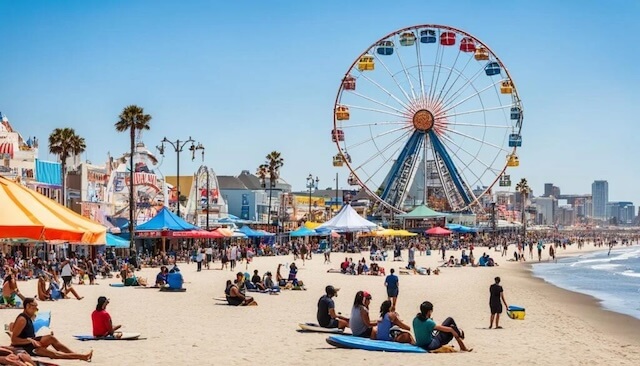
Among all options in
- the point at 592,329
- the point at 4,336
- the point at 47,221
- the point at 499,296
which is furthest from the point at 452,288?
the point at 47,221

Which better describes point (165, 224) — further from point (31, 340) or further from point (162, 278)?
point (31, 340)

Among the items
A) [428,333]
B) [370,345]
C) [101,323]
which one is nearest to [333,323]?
[370,345]

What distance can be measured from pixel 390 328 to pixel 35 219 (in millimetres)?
7724

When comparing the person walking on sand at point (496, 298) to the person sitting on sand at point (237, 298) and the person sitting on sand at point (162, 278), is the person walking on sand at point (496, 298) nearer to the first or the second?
the person sitting on sand at point (237, 298)

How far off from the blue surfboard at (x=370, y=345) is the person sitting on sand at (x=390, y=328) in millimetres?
168

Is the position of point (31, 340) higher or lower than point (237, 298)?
higher

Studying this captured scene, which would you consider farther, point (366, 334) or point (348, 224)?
point (348, 224)

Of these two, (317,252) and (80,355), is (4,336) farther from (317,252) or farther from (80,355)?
(317,252)

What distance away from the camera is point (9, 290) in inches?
781

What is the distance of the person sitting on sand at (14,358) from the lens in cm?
1106

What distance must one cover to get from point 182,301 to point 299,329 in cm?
807

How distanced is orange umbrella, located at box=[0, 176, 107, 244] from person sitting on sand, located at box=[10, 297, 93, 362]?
8.97ft

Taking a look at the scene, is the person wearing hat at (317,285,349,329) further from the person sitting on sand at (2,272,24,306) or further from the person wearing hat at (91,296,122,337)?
the person sitting on sand at (2,272,24,306)

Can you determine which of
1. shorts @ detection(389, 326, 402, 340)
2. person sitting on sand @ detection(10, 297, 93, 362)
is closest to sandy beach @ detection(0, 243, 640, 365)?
person sitting on sand @ detection(10, 297, 93, 362)
